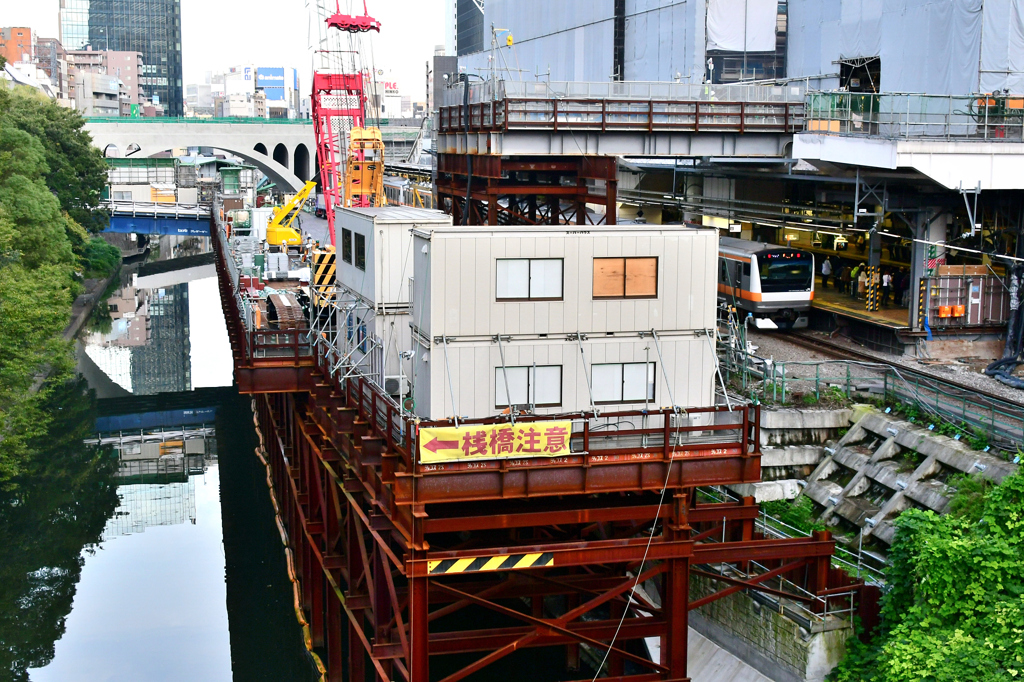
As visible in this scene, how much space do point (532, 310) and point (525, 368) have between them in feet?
3.25

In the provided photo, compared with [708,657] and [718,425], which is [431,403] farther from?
[708,657]

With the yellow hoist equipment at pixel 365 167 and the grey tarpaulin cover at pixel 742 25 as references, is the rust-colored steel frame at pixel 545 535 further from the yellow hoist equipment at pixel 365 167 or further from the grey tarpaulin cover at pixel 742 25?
the yellow hoist equipment at pixel 365 167

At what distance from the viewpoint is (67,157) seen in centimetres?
8406

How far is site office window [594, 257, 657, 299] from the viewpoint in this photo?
20.6 metres

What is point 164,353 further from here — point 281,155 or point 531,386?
point 281,155

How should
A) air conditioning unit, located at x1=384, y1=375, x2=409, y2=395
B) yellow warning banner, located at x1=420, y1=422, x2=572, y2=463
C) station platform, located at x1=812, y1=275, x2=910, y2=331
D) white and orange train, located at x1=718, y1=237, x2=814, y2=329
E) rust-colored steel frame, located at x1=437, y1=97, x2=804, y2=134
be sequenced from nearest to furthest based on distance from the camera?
yellow warning banner, located at x1=420, y1=422, x2=572, y2=463
air conditioning unit, located at x1=384, y1=375, x2=409, y2=395
station platform, located at x1=812, y1=275, x2=910, y2=331
rust-colored steel frame, located at x1=437, y1=97, x2=804, y2=134
white and orange train, located at x1=718, y1=237, x2=814, y2=329

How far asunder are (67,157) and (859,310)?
209ft

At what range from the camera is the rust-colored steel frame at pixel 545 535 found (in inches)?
734

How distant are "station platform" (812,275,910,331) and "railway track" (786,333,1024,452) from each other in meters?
4.72

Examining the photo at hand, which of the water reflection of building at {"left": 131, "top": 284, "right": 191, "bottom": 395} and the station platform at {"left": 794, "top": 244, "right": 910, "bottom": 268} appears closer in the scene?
the station platform at {"left": 794, "top": 244, "right": 910, "bottom": 268}

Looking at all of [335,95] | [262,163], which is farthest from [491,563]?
[262,163]

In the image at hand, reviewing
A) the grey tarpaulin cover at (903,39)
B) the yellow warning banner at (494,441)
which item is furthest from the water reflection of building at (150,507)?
the grey tarpaulin cover at (903,39)

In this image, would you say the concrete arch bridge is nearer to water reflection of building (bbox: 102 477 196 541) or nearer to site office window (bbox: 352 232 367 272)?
water reflection of building (bbox: 102 477 196 541)

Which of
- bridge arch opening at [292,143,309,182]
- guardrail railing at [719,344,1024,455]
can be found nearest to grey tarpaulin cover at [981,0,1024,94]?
guardrail railing at [719,344,1024,455]
